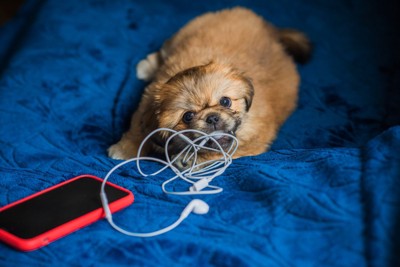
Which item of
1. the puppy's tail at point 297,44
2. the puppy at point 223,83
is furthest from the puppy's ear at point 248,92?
the puppy's tail at point 297,44

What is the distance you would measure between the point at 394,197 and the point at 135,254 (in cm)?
61

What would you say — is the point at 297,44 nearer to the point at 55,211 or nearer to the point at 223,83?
the point at 223,83

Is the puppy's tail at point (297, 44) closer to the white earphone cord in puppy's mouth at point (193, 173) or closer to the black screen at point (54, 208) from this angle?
the white earphone cord in puppy's mouth at point (193, 173)

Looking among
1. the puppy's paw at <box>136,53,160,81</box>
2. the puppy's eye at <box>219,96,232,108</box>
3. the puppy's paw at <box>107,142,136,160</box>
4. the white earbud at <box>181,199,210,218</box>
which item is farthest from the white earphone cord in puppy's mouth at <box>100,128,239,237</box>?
the puppy's paw at <box>136,53,160,81</box>

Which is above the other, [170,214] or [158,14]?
[158,14]

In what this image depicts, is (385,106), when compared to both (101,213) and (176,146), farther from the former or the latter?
(101,213)

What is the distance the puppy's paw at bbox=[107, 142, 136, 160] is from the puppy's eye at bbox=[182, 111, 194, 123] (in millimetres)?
294

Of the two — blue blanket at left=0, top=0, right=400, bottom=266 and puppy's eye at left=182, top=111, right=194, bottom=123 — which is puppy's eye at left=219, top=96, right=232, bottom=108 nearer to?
puppy's eye at left=182, top=111, right=194, bottom=123

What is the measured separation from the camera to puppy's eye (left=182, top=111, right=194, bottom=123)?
165 cm

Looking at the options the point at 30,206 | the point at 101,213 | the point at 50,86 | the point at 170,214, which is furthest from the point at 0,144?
the point at 170,214

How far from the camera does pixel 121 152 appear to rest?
5.97 ft

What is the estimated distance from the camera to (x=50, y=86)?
214 cm

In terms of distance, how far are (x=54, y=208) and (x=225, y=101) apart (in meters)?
0.79

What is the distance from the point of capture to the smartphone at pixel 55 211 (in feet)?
3.47
